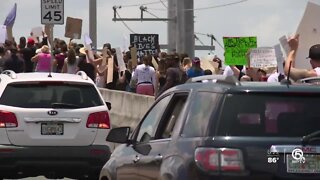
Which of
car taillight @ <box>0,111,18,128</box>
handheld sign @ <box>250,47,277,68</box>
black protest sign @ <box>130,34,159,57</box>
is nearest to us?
car taillight @ <box>0,111,18,128</box>

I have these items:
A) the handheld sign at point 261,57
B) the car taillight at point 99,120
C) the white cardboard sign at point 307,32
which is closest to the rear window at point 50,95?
the car taillight at point 99,120

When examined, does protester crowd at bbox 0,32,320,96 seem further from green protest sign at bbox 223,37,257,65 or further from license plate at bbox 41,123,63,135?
license plate at bbox 41,123,63,135

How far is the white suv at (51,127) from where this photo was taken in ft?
41.9

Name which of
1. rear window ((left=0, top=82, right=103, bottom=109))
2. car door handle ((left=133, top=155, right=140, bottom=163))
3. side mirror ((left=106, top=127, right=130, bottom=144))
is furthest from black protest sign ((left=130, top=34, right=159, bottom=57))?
car door handle ((left=133, top=155, right=140, bottom=163))

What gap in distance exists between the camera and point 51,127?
13.0 metres

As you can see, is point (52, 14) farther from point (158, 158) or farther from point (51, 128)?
point (158, 158)

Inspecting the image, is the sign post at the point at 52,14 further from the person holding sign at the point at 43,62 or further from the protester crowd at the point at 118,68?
the person holding sign at the point at 43,62

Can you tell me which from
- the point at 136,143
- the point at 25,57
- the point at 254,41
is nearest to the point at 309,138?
the point at 136,143

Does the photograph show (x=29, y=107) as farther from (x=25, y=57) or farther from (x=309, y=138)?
(x=25, y=57)

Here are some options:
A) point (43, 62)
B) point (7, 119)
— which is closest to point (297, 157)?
point (7, 119)

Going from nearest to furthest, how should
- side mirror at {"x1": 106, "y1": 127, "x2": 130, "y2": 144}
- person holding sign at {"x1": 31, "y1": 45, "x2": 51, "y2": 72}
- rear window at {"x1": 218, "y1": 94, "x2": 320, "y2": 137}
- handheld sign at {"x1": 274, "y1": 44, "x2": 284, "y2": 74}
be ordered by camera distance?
rear window at {"x1": 218, "y1": 94, "x2": 320, "y2": 137} < side mirror at {"x1": 106, "y1": 127, "x2": 130, "y2": 144} < handheld sign at {"x1": 274, "y1": 44, "x2": 284, "y2": 74} < person holding sign at {"x1": 31, "y1": 45, "x2": 51, "y2": 72}

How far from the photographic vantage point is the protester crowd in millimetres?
18828

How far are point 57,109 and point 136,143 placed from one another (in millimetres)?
4500

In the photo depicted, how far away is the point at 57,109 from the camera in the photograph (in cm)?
1302
